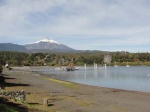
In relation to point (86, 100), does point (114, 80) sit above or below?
below

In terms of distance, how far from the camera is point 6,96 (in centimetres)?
3175

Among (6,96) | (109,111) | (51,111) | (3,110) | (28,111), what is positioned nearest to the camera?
(3,110)

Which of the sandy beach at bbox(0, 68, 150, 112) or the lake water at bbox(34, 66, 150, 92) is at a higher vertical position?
the sandy beach at bbox(0, 68, 150, 112)

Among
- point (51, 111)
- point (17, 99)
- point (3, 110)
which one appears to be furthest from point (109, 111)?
point (3, 110)

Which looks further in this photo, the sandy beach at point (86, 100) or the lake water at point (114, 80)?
the lake water at point (114, 80)

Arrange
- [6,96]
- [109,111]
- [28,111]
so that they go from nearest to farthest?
[28,111] → [109,111] → [6,96]

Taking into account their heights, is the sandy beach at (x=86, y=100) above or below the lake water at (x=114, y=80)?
above

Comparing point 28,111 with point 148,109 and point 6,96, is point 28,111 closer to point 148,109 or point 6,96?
point 6,96

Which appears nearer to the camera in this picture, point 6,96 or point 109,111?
point 109,111

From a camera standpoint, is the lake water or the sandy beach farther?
the lake water

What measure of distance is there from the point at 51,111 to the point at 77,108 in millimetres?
4233

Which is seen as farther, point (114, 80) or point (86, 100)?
point (114, 80)

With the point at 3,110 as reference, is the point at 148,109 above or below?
below

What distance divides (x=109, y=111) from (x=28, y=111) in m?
9.70
